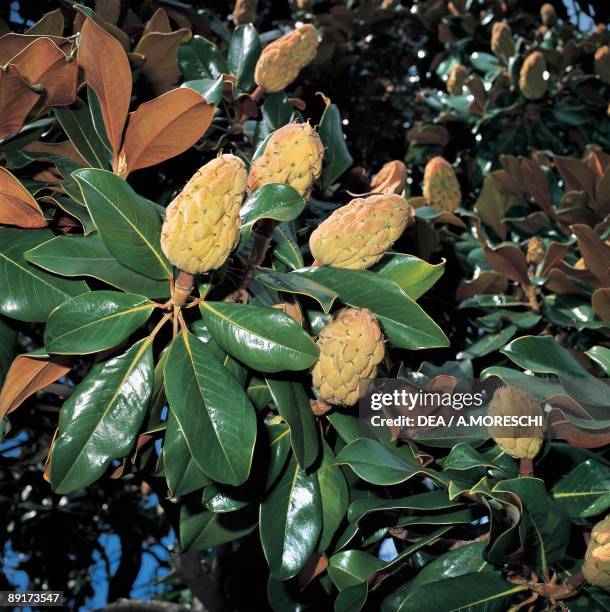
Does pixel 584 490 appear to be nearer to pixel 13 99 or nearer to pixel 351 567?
pixel 351 567

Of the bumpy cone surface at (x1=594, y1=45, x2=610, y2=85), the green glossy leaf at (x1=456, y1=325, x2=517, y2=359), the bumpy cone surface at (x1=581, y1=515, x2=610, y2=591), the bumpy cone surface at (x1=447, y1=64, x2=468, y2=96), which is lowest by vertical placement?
the green glossy leaf at (x1=456, y1=325, x2=517, y2=359)

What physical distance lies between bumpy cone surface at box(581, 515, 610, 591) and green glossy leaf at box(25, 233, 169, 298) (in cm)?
64

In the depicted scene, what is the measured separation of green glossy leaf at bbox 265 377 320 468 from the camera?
0.92m

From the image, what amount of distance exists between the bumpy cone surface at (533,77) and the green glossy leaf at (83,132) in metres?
1.92

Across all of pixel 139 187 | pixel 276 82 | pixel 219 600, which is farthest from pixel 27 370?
pixel 219 600

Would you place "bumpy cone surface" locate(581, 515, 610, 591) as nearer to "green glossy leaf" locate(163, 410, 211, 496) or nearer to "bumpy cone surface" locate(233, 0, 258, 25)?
"green glossy leaf" locate(163, 410, 211, 496)

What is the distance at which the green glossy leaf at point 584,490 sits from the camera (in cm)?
102

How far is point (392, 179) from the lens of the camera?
1.53m

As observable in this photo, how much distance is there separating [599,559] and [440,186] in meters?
1.42

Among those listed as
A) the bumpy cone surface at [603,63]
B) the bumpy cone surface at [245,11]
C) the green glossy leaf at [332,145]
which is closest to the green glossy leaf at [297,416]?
the green glossy leaf at [332,145]

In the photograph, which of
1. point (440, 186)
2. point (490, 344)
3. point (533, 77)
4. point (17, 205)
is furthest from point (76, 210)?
point (533, 77)

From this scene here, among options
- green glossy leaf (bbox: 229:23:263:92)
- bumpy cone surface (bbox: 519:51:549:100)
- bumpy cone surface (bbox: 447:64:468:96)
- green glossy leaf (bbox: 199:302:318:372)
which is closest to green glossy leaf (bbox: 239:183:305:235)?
green glossy leaf (bbox: 199:302:318:372)

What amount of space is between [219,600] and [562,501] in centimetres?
171

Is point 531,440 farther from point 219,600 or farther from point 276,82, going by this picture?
point 219,600
